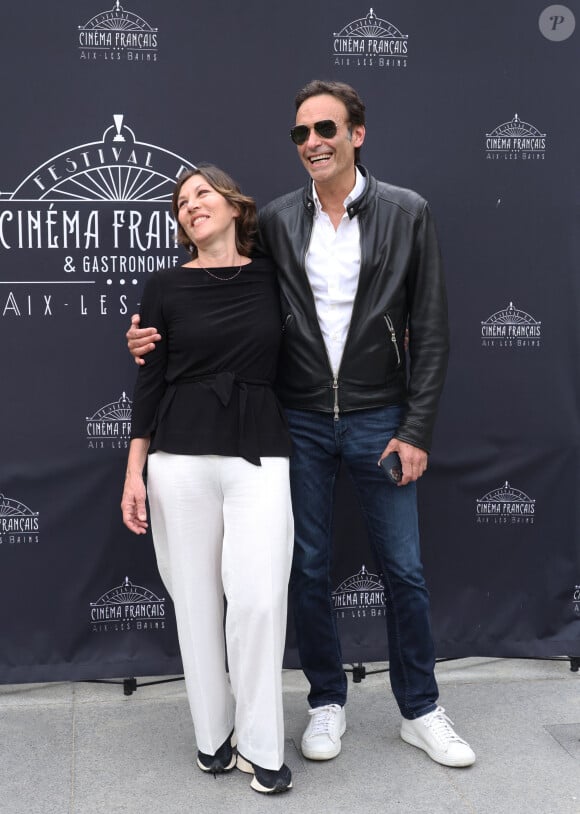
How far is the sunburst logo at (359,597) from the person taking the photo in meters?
3.60

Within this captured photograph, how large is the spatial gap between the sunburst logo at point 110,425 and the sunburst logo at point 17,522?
1.04 feet

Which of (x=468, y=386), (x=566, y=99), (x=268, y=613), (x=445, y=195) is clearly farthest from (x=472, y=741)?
(x=566, y=99)

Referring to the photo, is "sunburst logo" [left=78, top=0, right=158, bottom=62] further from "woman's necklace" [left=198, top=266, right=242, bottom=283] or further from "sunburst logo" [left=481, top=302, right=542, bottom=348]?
"sunburst logo" [left=481, top=302, right=542, bottom=348]

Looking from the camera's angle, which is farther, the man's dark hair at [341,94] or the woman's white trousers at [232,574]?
the man's dark hair at [341,94]

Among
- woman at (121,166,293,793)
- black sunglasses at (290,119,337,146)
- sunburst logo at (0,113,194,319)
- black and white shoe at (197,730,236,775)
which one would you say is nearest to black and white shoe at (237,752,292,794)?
woman at (121,166,293,793)

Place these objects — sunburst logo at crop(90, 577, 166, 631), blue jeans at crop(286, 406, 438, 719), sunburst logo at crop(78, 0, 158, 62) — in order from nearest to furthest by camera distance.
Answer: blue jeans at crop(286, 406, 438, 719), sunburst logo at crop(78, 0, 158, 62), sunburst logo at crop(90, 577, 166, 631)

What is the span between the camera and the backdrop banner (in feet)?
10.8

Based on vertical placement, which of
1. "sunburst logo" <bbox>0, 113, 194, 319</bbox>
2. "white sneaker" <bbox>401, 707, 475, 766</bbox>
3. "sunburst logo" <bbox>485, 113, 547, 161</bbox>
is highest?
"sunburst logo" <bbox>485, 113, 547, 161</bbox>

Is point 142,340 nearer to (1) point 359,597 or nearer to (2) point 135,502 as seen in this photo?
(2) point 135,502

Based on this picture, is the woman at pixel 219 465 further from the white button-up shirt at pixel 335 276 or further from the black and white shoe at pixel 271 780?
the white button-up shirt at pixel 335 276

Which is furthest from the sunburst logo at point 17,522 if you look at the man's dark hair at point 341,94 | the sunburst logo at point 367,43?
the sunburst logo at point 367,43

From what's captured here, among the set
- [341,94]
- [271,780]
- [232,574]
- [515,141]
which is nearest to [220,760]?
[271,780]

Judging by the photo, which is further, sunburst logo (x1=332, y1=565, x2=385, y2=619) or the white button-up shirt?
sunburst logo (x1=332, y1=565, x2=385, y2=619)

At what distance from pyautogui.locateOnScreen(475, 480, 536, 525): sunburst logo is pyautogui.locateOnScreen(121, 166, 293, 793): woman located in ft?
3.42
